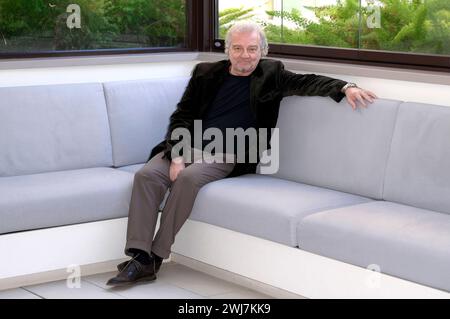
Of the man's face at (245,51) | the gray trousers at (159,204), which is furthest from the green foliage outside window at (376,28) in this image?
the gray trousers at (159,204)

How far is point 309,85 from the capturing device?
430 centimetres

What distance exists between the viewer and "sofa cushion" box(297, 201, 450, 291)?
3156 millimetres

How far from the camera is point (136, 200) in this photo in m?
4.16

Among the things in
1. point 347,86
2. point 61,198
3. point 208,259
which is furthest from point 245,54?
point 61,198

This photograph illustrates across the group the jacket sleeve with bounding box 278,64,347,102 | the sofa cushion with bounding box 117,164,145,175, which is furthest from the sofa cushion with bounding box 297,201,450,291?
the sofa cushion with bounding box 117,164,145,175

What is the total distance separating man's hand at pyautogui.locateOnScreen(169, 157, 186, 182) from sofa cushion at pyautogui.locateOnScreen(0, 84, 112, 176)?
1.87 ft

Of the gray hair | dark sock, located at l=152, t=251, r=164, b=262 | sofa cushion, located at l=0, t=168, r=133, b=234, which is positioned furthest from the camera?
the gray hair

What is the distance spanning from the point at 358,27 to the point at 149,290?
173 centimetres

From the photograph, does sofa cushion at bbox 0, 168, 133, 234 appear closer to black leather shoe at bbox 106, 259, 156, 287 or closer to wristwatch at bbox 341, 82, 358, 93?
black leather shoe at bbox 106, 259, 156, 287

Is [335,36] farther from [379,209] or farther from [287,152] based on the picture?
[379,209]

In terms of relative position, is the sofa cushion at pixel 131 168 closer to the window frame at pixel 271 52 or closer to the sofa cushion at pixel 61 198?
the sofa cushion at pixel 61 198

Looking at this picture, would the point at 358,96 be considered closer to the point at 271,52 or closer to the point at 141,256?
the point at 271,52

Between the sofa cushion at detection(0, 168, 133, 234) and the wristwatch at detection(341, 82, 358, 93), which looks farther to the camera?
the wristwatch at detection(341, 82, 358, 93)

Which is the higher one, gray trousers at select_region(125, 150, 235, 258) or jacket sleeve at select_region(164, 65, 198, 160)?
jacket sleeve at select_region(164, 65, 198, 160)
